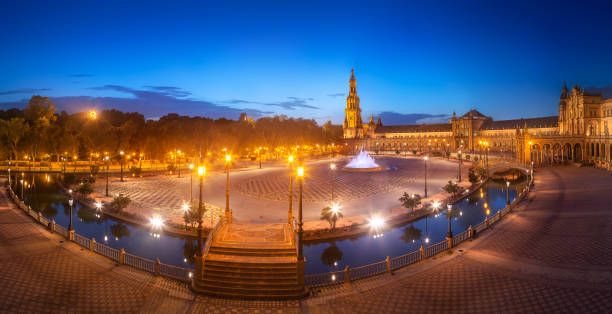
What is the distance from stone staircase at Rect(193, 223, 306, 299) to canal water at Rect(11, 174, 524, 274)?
364cm

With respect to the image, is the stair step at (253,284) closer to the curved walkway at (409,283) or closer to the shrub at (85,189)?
the curved walkway at (409,283)

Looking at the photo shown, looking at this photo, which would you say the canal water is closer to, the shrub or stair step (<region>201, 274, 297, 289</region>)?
the shrub

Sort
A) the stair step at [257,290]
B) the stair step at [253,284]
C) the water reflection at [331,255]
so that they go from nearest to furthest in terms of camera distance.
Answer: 1. the stair step at [257,290]
2. the stair step at [253,284]
3. the water reflection at [331,255]

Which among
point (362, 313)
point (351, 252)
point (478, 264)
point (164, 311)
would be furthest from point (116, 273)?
point (478, 264)

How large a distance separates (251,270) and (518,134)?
71.8m

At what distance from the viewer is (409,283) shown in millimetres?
13328

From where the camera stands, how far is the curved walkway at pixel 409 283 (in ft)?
37.3

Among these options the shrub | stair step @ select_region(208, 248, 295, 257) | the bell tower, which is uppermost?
the bell tower

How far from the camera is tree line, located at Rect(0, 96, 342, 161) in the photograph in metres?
62.5

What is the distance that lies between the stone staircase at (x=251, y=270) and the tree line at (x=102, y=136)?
→ 58.7 meters

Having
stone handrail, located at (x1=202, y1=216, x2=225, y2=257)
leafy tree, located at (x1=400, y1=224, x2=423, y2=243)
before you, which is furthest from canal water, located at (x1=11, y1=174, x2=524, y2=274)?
stone handrail, located at (x1=202, y1=216, x2=225, y2=257)

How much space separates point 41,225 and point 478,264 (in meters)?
26.8

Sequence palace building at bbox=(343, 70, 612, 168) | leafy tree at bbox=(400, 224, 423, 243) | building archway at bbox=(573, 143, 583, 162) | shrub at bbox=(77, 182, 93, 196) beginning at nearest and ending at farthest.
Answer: leafy tree at bbox=(400, 224, 423, 243), shrub at bbox=(77, 182, 93, 196), palace building at bbox=(343, 70, 612, 168), building archway at bbox=(573, 143, 583, 162)

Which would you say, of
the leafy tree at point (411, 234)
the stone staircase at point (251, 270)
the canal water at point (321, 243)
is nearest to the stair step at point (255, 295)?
the stone staircase at point (251, 270)
